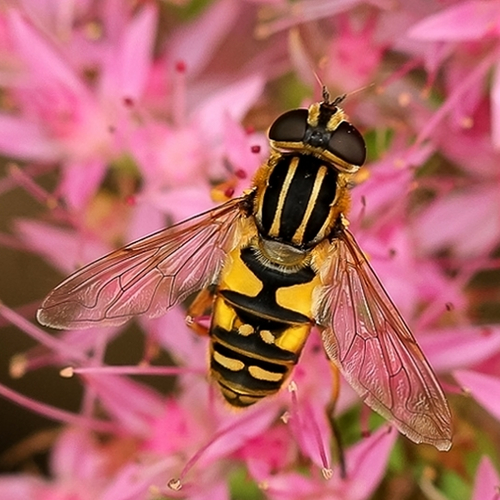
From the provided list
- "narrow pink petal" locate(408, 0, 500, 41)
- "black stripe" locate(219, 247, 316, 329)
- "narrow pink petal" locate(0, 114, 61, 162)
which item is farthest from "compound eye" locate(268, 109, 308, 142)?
"narrow pink petal" locate(0, 114, 61, 162)

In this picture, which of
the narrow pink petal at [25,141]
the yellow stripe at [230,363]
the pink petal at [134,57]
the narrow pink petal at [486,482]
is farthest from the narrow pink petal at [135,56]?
the narrow pink petal at [486,482]

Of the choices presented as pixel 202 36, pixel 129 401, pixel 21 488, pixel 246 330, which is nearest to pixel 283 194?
pixel 246 330

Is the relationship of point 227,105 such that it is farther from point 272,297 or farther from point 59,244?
point 272,297

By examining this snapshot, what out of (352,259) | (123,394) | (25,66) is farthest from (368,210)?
(25,66)

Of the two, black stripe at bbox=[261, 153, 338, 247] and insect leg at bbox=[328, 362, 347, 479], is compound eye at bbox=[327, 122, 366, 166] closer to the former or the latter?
black stripe at bbox=[261, 153, 338, 247]

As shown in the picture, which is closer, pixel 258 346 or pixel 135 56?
pixel 258 346
